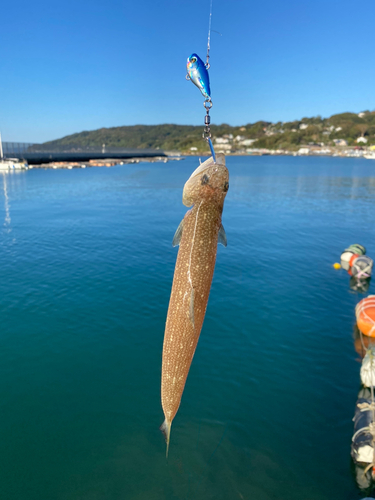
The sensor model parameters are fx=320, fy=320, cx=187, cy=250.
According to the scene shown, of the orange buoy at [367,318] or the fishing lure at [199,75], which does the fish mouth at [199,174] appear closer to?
the fishing lure at [199,75]

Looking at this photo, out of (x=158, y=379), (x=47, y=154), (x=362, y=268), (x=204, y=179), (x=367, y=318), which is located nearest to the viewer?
(x=204, y=179)

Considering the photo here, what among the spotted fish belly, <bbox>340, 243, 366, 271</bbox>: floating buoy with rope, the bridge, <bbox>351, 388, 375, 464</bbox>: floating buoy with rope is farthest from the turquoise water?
the bridge

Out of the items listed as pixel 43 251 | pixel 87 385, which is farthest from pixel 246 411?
pixel 43 251

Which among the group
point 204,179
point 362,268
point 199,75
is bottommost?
point 362,268

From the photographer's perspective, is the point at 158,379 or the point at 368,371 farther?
the point at 158,379

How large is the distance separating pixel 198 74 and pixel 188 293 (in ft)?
8.79

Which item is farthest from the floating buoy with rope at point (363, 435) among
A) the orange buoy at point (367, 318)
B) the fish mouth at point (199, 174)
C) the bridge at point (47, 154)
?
the bridge at point (47, 154)

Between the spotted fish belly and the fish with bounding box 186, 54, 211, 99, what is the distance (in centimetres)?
153

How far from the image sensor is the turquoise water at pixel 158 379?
8.54 meters

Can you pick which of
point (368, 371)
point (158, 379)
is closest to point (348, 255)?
point (368, 371)

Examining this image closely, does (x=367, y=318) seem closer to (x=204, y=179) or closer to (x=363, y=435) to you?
(x=363, y=435)

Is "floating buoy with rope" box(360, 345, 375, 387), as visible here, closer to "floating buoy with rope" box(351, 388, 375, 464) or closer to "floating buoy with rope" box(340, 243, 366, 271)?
"floating buoy with rope" box(351, 388, 375, 464)

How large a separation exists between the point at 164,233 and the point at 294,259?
12696 mm

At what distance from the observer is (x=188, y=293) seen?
11.2 feet
